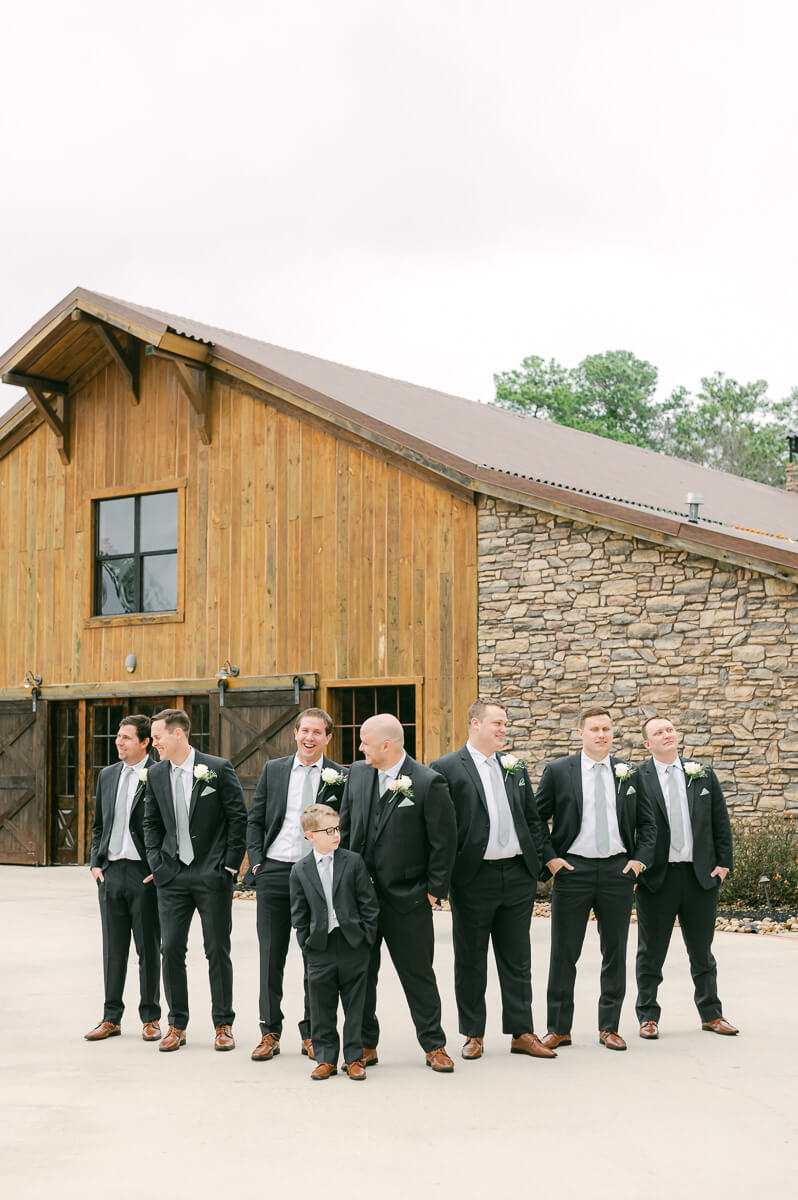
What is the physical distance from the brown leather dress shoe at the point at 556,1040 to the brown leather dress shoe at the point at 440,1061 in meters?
0.61

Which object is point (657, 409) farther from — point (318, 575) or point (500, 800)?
point (500, 800)

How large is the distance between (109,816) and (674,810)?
309cm

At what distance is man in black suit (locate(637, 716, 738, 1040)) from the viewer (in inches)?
283

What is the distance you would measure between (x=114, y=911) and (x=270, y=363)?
11.3 m

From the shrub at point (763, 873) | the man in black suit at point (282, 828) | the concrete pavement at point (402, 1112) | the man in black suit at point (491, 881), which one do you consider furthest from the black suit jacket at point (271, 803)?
the shrub at point (763, 873)

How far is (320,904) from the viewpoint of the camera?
6359 mm

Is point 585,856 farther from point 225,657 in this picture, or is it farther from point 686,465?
point 686,465

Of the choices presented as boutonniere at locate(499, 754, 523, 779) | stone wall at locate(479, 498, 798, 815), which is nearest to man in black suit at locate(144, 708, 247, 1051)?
boutonniere at locate(499, 754, 523, 779)

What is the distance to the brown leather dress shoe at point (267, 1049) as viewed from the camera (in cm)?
652

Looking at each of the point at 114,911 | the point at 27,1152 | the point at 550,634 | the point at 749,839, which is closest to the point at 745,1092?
the point at 27,1152

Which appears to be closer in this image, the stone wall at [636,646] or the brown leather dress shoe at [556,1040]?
the brown leather dress shoe at [556,1040]

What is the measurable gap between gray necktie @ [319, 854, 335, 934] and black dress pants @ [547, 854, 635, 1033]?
1.25 metres

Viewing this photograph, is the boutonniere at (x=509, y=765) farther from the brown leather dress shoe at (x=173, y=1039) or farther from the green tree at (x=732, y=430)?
the green tree at (x=732, y=430)

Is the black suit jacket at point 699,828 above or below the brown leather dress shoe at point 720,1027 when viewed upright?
above
